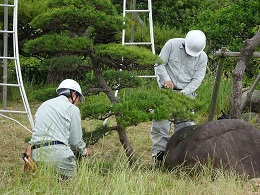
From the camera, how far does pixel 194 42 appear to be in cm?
695

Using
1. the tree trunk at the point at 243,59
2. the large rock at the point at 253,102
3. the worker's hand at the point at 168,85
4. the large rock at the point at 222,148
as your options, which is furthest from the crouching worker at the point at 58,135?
the large rock at the point at 253,102

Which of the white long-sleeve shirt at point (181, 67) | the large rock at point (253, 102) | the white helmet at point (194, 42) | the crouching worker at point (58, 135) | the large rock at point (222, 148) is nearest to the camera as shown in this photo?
the crouching worker at point (58, 135)

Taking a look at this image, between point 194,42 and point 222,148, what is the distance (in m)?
1.19

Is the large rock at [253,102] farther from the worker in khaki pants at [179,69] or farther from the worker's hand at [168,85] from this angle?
the worker's hand at [168,85]

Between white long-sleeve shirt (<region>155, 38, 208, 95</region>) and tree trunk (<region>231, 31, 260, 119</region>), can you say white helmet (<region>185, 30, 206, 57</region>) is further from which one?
tree trunk (<region>231, 31, 260, 119</region>)

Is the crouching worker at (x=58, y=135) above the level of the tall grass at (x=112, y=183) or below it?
above

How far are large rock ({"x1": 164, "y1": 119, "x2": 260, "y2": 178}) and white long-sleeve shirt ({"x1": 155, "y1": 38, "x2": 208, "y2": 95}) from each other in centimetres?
60

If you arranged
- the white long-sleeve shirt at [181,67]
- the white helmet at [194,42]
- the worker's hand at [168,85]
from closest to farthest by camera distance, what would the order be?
the white helmet at [194,42]
the worker's hand at [168,85]
the white long-sleeve shirt at [181,67]

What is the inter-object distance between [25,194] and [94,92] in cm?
192

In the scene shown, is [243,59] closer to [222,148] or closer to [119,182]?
[222,148]

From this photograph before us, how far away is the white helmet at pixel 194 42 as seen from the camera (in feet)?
22.6

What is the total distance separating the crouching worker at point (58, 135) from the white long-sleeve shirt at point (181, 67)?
1.74 m

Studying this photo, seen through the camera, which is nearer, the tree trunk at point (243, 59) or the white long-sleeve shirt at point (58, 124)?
the white long-sleeve shirt at point (58, 124)

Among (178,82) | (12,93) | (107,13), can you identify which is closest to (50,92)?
(107,13)
